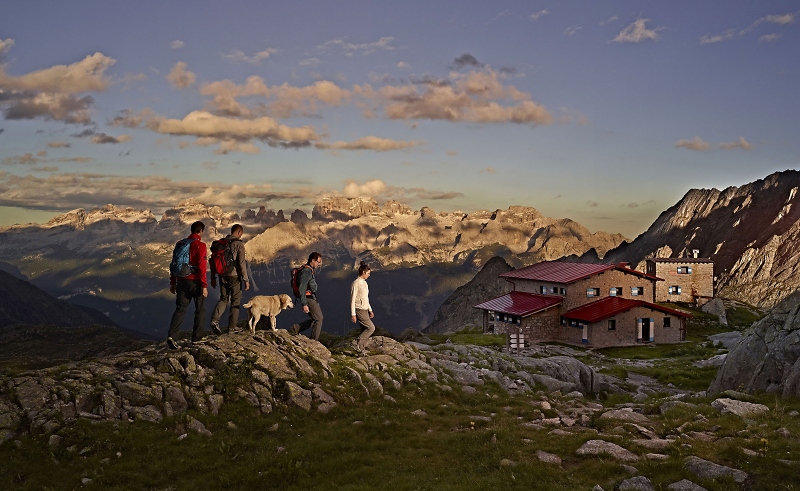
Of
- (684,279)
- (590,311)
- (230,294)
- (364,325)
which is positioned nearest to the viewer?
(230,294)

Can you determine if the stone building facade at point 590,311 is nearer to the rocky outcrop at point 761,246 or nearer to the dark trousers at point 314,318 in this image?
the dark trousers at point 314,318

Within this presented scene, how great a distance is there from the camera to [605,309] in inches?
2948

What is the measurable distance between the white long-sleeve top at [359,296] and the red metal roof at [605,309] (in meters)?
52.5

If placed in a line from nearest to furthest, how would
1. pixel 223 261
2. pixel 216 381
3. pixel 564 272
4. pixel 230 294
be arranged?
pixel 216 381
pixel 223 261
pixel 230 294
pixel 564 272

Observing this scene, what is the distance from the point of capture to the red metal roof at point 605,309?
72.8 meters

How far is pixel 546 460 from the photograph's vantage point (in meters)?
16.3

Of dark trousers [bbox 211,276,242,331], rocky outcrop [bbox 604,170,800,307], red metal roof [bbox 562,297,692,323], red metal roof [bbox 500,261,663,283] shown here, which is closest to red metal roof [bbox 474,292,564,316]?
red metal roof [bbox 500,261,663,283]

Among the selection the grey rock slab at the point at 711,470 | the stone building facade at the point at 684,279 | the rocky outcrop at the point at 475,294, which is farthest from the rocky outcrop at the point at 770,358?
the rocky outcrop at the point at 475,294

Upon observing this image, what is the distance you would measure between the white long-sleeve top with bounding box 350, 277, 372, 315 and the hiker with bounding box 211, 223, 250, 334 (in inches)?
197

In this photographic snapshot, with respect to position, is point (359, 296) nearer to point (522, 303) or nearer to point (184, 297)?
point (184, 297)

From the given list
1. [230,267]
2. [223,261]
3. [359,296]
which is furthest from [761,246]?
[223,261]

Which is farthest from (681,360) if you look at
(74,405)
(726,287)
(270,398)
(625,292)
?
(726,287)

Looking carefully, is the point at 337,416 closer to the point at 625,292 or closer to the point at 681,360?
the point at 681,360

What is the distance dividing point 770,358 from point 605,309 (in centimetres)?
5188
